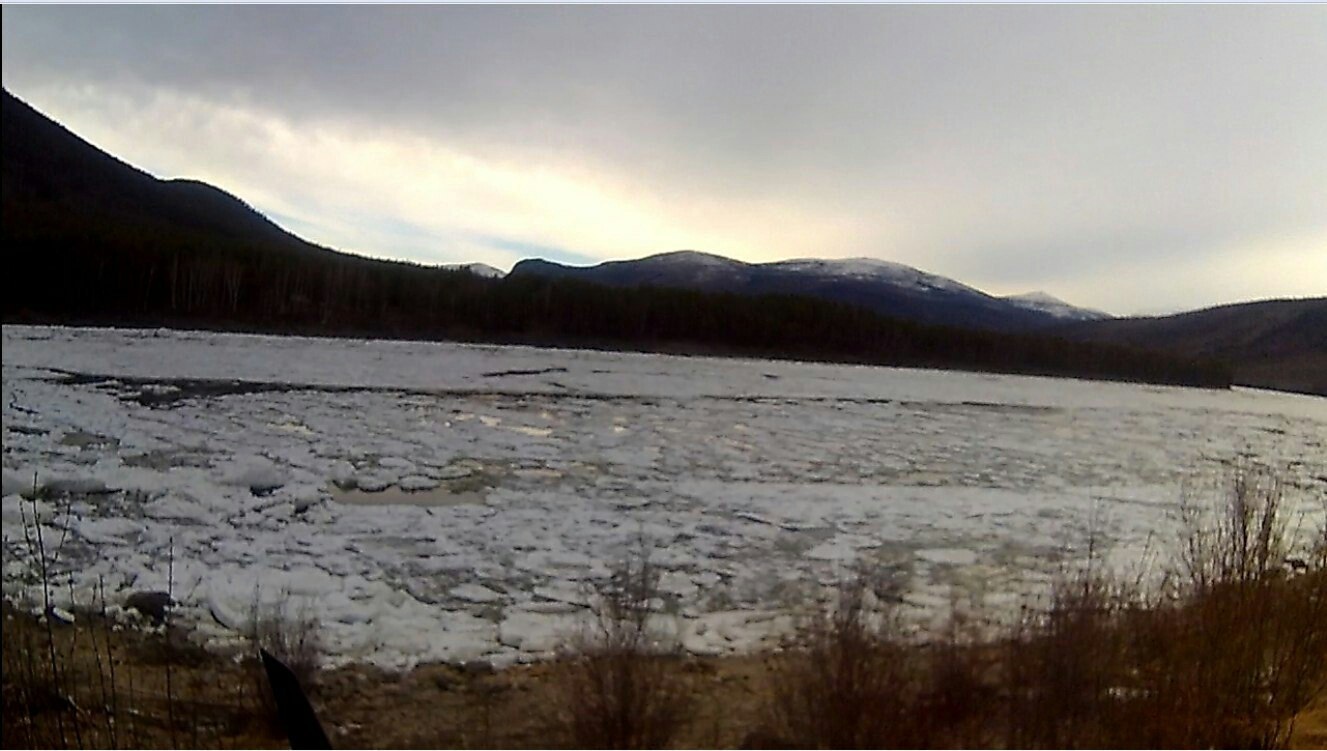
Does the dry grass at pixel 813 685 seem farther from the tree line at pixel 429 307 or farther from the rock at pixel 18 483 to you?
the rock at pixel 18 483

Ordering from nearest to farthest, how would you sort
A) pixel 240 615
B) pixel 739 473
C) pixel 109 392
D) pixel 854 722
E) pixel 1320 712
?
pixel 854 722 → pixel 1320 712 → pixel 240 615 → pixel 739 473 → pixel 109 392

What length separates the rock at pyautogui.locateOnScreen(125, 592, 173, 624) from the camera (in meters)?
4.85

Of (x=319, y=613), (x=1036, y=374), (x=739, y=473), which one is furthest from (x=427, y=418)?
(x=1036, y=374)

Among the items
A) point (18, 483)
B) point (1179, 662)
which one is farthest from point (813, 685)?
point (18, 483)

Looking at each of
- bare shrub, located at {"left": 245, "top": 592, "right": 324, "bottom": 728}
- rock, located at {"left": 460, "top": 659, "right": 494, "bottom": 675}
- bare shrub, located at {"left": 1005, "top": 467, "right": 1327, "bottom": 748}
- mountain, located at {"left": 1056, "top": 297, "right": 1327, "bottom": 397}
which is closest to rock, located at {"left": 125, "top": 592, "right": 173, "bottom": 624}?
bare shrub, located at {"left": 245, "top": 592, "right": 324, "bottom": 728}

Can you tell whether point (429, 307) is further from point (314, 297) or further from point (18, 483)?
point (18, 483)

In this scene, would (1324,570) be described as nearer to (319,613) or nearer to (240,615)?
(319,613)

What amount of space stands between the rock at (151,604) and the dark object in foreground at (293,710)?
1471mm

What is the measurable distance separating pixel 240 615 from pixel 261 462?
443 centimetres

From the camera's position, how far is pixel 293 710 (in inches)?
142

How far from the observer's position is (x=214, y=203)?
29.2 feet

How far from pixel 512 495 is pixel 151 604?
3.75m

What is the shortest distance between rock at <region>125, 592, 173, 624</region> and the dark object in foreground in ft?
4.83

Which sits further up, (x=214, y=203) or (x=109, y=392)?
(x=214, y=203)
